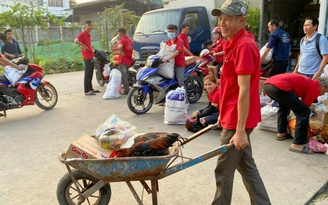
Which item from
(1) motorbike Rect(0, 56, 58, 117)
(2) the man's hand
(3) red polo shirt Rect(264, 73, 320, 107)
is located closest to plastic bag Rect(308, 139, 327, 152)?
(3) red polo shirt Rect(264, 73, 320, 107)

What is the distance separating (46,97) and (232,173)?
505 centimetres

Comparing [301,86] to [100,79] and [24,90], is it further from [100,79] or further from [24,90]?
[100,79]

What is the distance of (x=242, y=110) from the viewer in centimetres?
217

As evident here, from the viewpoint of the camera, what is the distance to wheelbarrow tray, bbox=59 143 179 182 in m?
2.23

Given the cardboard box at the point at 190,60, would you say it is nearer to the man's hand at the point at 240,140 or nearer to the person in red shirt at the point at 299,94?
the person in red shirt at the point at 299,94

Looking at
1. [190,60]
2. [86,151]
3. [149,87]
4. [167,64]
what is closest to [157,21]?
[190,60]

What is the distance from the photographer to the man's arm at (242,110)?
2.12 m

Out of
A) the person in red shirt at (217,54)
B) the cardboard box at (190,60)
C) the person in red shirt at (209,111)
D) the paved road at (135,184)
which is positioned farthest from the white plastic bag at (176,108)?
the person in red shirt at (217,54)

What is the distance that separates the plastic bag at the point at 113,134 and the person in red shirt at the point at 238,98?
0.82m

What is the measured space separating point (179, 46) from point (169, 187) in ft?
11.4

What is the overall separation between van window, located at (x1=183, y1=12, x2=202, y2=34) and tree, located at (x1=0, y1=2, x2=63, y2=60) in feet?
22.1

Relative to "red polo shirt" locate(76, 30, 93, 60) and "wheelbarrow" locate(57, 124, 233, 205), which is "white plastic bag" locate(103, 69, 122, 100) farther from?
"wheelbarrow" locate(57, 124, 233, 205)

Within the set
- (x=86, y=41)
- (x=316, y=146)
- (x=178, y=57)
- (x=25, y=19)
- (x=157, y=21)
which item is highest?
(x=25, y=19)

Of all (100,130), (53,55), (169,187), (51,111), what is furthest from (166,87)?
(53,55)
